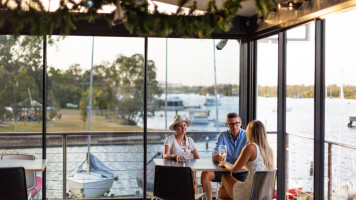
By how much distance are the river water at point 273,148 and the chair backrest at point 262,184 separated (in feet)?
2.40

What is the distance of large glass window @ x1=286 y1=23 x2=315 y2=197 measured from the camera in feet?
16.6

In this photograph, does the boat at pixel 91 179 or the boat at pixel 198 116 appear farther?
the boat at pixel 198 116

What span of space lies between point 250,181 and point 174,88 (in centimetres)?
252

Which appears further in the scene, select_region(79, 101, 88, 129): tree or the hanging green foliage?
select_region(79, 101, 88, 129): tree

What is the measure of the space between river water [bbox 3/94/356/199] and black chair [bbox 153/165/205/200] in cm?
140

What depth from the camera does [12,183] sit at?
4.55 m

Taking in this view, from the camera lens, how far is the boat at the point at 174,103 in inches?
267

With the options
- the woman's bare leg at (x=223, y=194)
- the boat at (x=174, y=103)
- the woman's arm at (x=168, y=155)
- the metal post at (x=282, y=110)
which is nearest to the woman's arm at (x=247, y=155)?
the woman's bare leg at (x=223, y=194)

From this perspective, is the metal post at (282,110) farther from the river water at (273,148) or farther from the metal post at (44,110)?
the metal post at (44,110)

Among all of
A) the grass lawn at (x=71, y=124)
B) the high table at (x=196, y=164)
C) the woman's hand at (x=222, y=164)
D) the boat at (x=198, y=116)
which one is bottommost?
the high table at (x=196, y=164)

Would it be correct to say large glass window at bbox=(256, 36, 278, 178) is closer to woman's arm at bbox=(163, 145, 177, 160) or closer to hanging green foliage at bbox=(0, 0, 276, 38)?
woman's arm at bbox=(163, 145, 177, 160)

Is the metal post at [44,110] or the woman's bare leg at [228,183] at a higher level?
the metal post at [44,110]

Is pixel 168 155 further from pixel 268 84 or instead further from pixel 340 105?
pixel 340 105

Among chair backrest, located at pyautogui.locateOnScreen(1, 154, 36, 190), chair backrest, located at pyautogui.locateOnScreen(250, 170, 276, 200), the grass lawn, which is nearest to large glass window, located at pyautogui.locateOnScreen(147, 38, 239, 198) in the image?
the grass lawn
